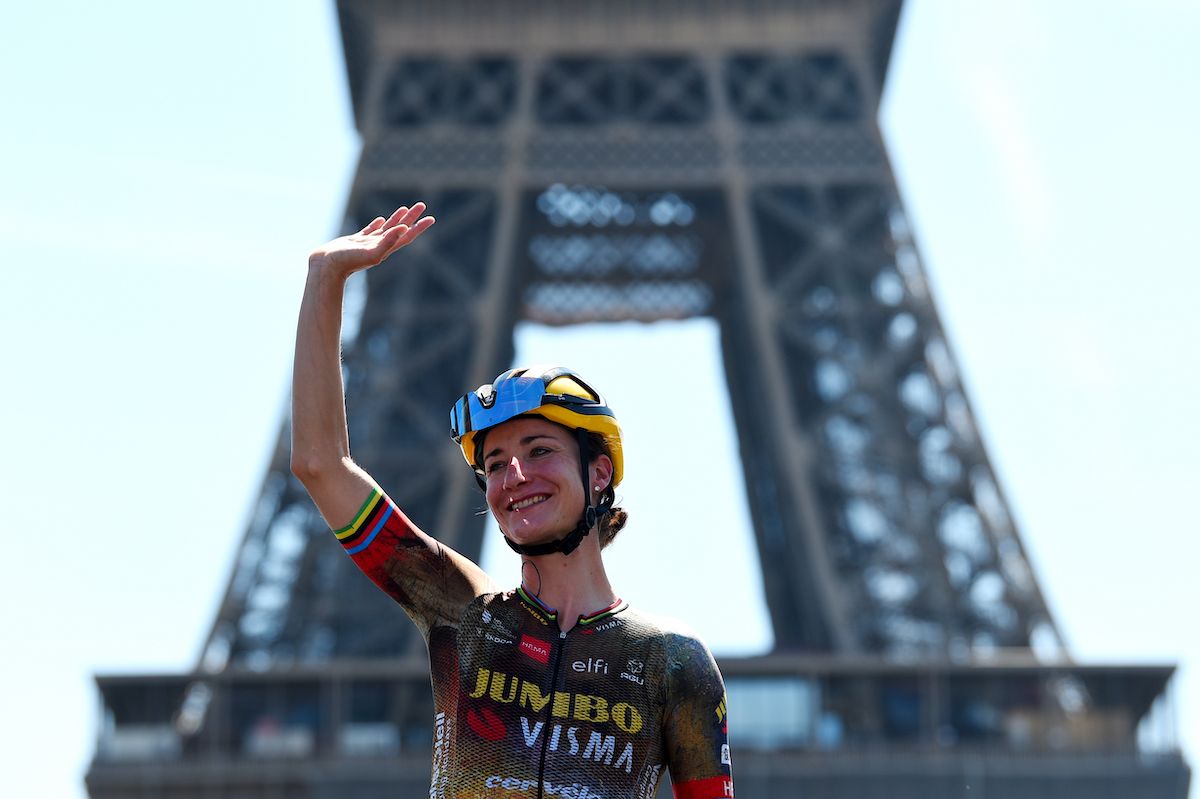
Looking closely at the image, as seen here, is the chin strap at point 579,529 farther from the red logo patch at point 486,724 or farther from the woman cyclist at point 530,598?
the red logo patch at point 486,724

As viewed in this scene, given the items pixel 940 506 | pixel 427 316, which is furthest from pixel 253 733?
pixel 940 506

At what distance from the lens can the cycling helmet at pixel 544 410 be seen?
4867mm

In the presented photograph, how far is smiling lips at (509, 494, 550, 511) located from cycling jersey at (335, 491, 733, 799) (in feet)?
0.69

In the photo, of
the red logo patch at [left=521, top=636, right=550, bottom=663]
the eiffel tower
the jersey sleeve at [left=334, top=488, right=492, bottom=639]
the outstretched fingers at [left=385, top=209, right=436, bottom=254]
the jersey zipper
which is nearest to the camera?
the jersey zipper

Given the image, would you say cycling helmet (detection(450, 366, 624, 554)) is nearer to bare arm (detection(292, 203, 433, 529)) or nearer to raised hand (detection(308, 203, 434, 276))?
bare arm (detection(292, 203, 433, 529))

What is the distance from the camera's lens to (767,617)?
50188 mm

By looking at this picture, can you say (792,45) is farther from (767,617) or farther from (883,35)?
(767,617)

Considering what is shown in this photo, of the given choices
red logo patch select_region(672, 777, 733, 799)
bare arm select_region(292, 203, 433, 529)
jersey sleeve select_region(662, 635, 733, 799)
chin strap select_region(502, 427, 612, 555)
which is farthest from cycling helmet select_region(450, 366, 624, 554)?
red logo patch select_region(672, 777, 733, 799)

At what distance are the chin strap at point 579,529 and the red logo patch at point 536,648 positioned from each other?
206 mm

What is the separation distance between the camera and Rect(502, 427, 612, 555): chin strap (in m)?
4.91

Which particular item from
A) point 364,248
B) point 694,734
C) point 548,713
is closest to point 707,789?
point 694,734

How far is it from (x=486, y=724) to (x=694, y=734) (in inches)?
18.6

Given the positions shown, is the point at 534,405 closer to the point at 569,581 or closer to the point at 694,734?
the point at 569,581

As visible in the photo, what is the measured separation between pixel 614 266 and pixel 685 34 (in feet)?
18.5
